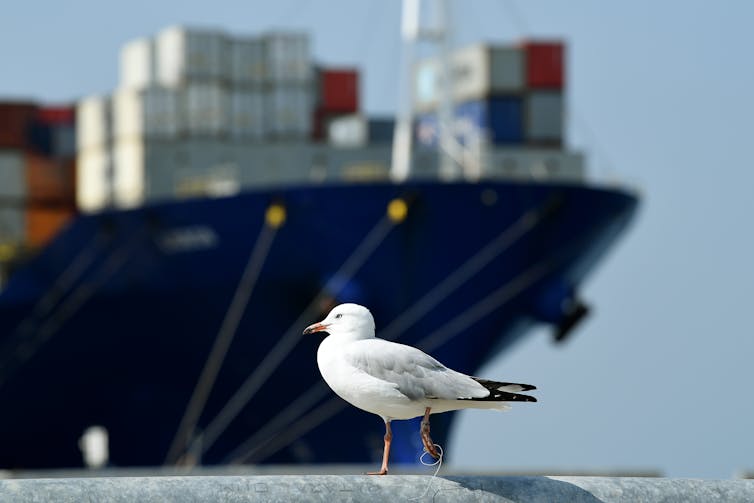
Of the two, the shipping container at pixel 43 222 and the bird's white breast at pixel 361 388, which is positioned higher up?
the bird's white breast at pixel 361 388

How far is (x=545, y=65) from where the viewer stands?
44.2 m

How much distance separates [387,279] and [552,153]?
33.2ft

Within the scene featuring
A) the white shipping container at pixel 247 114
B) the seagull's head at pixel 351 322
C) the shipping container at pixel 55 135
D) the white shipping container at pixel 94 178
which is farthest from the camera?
the shipping container at pixel 55 135

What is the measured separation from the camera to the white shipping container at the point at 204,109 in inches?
1679

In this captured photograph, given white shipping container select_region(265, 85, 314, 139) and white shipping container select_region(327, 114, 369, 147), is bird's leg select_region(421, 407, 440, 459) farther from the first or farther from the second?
white shipping container select_region(327, 114, 369, 147)

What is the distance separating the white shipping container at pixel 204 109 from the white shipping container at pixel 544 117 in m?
7.49

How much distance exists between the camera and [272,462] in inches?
1470

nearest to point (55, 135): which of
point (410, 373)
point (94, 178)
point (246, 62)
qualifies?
point (94, 178)

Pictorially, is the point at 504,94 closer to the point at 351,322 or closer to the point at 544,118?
the point at 544,118

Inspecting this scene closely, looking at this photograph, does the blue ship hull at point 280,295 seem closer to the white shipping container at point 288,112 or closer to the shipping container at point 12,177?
the shipping container at point 12,177

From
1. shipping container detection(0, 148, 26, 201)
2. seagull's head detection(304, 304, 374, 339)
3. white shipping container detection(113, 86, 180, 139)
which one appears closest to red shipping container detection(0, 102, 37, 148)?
shipping container detection(0, 148, 26, 201)

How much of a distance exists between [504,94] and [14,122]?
12.3 metres

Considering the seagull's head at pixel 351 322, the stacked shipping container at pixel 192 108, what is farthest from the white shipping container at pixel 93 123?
the seagull's head at pixel 351 322

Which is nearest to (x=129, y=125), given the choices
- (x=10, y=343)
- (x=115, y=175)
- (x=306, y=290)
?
(x=115, y=175)
